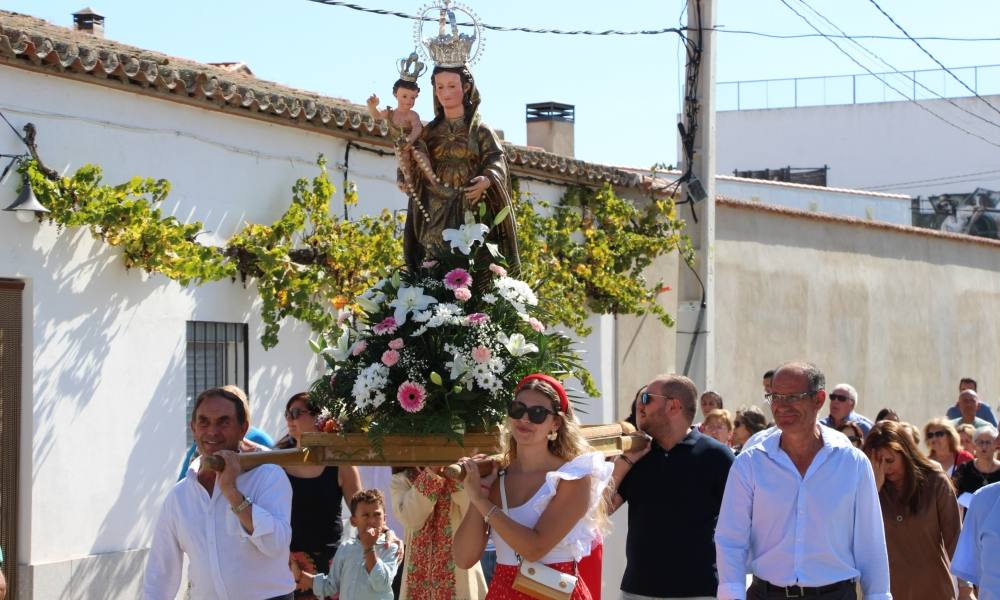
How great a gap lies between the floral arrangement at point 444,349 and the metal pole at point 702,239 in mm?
7823

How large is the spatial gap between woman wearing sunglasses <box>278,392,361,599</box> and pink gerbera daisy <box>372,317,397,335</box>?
3.48ft

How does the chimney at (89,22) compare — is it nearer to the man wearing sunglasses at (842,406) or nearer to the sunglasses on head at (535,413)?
the man wearing sunglasses at (842,406)

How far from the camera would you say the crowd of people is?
575 cm

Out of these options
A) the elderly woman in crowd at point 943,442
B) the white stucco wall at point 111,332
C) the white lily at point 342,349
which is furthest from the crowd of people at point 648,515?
the white stucco wall at point 111,332

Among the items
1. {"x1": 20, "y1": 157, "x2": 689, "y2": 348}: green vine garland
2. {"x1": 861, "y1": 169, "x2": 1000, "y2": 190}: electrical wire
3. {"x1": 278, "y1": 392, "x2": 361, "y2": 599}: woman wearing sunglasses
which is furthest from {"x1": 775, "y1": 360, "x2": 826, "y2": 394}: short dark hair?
{"x1": 861, "y1": 169, "x2": 1000, "y2": 190}: electrical wire

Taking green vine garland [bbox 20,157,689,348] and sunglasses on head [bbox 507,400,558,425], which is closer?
sunglasses on head [bbox 507,400,558,425]

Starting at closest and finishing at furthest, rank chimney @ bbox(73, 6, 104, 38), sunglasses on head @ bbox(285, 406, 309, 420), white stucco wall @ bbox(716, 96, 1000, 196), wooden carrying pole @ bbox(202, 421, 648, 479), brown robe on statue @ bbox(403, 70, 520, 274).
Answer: wooden carrying pole @ bbox(202, 421, 648, 479)
brown robe on statue @ bbox(403, 70, 520, 274)
sunglasses on head @ bbox(285, 406, 309, 420)
chimney @ bbox(73, 6, 104, 38)
white stucco wall @ bbox(716, 96, 1000, 196)

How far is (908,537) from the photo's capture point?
7527 millimetres

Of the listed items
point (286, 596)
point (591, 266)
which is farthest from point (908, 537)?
point (591, 266)

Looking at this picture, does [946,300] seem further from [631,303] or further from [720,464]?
[720,464]

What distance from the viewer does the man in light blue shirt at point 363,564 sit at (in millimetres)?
7840

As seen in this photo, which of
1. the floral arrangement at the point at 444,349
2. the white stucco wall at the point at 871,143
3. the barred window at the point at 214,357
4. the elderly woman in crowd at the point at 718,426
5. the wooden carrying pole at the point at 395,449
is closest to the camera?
the wooden carrying pole at the point at 395,449

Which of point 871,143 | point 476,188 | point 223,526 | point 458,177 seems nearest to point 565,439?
point 223,526

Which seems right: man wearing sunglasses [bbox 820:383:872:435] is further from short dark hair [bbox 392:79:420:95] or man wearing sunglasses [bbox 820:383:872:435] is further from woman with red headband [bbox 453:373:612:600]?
woman with red headband [bbox 453:373:612:600]
